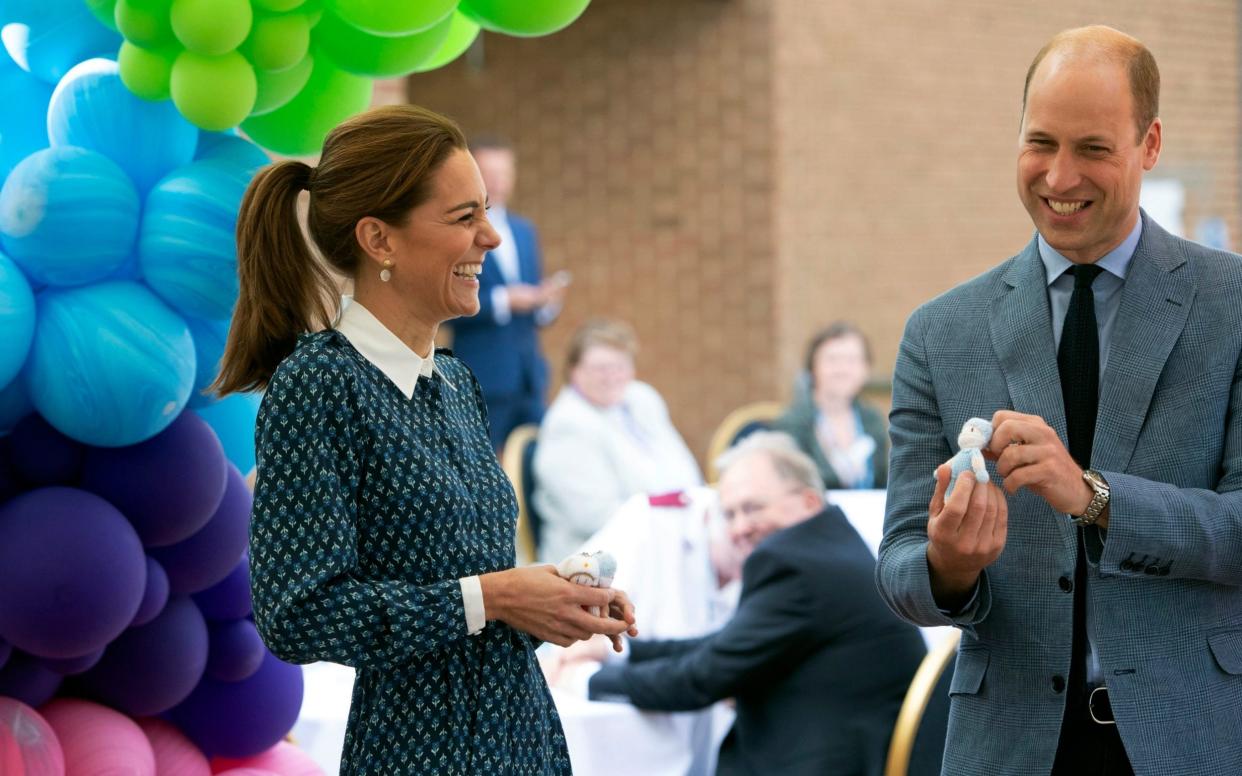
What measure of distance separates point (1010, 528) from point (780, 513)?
5.64 ft

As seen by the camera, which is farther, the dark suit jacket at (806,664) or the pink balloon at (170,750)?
the dark suit jacket at (806,664)

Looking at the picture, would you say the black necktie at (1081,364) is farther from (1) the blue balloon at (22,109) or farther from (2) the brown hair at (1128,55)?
(1) the blue balloon at (22,109)

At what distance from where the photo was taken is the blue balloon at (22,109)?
2229mm

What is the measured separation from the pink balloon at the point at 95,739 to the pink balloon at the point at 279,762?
0.17m

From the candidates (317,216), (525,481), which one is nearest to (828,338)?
(525,481)

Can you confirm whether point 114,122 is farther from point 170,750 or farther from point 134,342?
point 170,750

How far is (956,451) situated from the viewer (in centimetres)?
177

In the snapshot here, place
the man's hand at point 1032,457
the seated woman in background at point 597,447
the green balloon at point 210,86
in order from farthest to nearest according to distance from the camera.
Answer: the seated woman in background at point 597,447 → the green balloon at point 210,86 → the man's hand at point 1032,457

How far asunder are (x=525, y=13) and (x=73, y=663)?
115 centimetres

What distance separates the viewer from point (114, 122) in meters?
2.16

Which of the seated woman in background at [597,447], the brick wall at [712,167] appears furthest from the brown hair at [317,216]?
the brick wall at [712,167]

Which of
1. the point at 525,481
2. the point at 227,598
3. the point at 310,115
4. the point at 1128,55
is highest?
the point at 310,115

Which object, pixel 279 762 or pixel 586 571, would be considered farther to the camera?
pixel 279 762

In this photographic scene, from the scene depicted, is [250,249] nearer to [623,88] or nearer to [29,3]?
[29,3]
